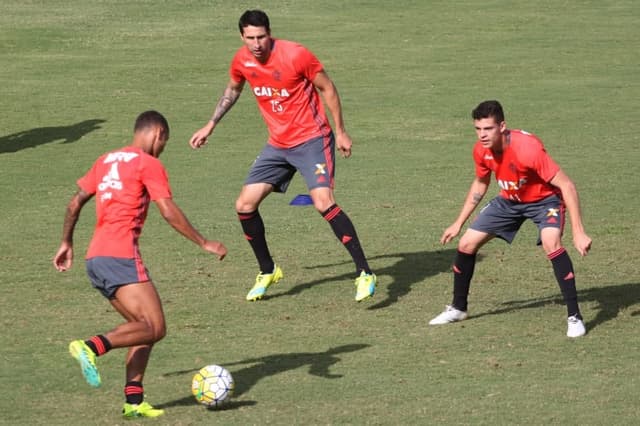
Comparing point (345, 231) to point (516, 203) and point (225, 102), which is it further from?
point (225, 102)

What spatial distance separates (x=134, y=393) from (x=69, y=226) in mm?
1310

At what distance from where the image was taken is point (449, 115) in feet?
73.9

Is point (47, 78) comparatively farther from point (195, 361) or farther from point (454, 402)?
point (454, 402)

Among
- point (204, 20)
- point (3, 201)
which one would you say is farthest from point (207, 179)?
point (204, 20)

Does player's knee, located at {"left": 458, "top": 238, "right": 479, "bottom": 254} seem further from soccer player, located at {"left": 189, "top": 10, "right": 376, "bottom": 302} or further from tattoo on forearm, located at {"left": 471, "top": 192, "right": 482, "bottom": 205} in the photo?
soccer player, located at {"left": 189, "top": 10, "right": 376, "bottom": 302}

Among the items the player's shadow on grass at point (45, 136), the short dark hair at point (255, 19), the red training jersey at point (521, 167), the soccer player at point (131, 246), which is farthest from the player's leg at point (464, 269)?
the player's shadow on grass at point (45, 136)

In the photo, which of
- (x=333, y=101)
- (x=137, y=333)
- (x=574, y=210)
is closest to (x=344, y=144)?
(x=333, y=101)

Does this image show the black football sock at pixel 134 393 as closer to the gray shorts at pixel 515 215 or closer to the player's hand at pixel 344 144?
the gray shorts at pixel 515 215

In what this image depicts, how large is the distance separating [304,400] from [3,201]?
877 centimetres

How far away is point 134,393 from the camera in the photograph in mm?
8758

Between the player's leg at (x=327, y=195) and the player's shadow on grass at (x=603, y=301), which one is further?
the player's leg at (x=327, y=195)

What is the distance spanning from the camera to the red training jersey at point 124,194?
340 inches

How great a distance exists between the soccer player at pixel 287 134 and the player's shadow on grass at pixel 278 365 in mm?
1485

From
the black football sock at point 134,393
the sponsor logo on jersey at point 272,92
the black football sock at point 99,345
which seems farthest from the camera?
the sponsor logo on jersey at point 272,92
